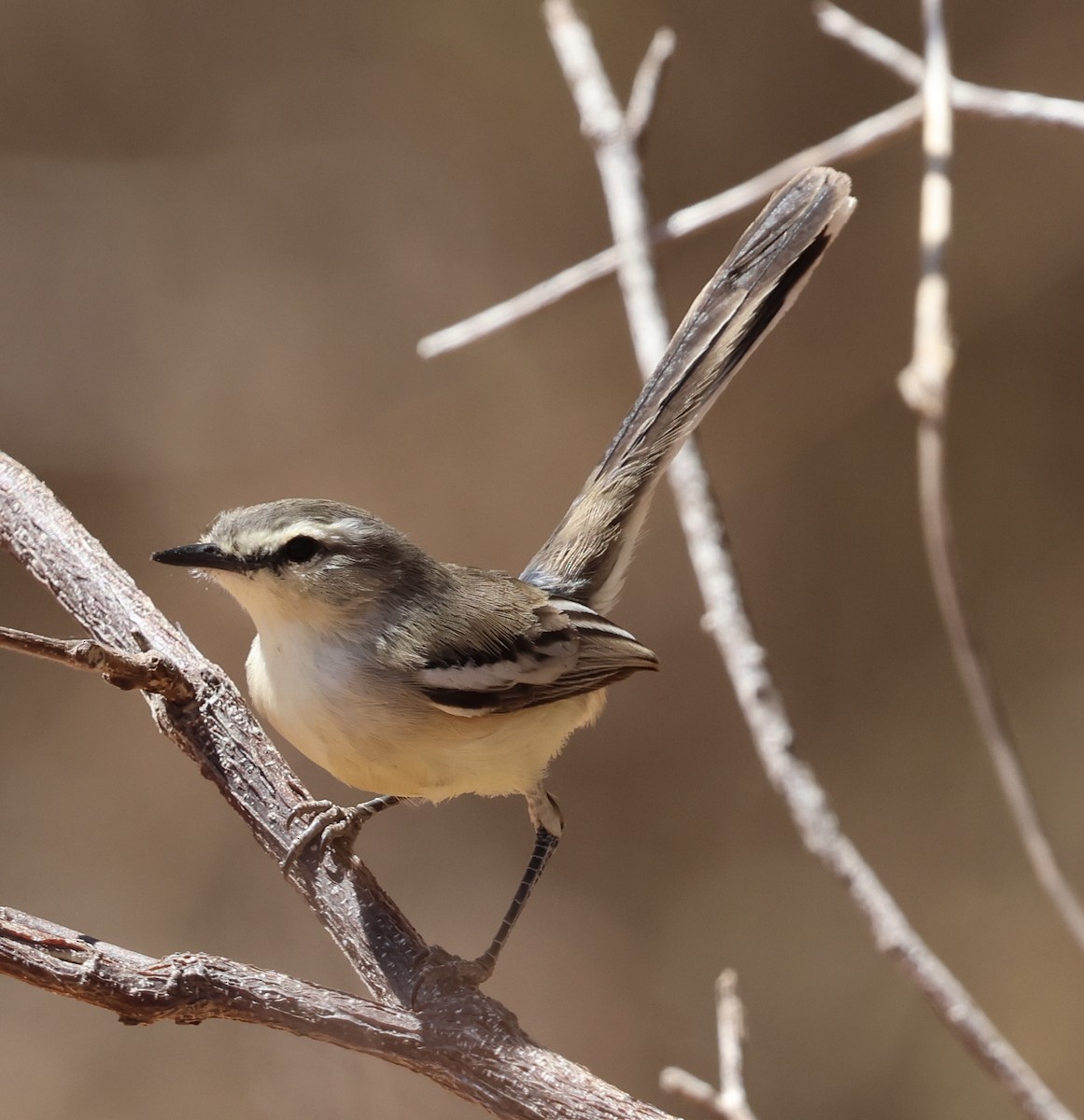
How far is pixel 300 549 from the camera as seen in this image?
2109 millimetres

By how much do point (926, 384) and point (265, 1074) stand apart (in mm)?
3625

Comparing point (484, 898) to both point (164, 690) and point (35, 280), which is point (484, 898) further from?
point (164, 690)

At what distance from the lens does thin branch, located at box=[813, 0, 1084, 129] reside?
2154 millimetres

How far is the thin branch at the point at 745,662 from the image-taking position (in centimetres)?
192

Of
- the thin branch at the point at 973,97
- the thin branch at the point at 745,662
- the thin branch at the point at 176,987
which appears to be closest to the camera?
the thin branch at the point at 176,987

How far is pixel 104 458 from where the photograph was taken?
4.66 m

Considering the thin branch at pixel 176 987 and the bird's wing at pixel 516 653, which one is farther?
the bird's wing at pixel 516 653

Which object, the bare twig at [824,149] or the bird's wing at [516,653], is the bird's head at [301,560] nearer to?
the bird's wing at [516,653]

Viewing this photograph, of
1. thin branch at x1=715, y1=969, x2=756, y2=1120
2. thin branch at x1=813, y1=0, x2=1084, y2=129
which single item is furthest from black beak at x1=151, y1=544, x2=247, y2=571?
thin branch at x1=813, y1=0, x2=1084, y2=129

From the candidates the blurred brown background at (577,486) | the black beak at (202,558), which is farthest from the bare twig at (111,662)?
the blurred brown background at (577,486)

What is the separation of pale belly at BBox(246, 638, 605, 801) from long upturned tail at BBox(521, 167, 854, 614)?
1.77 ft

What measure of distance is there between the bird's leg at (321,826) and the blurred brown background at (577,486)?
2629mm

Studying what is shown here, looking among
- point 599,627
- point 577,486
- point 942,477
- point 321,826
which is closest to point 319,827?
point 321,826

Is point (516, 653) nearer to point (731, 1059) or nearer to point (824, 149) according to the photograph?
point (731, 1059)
